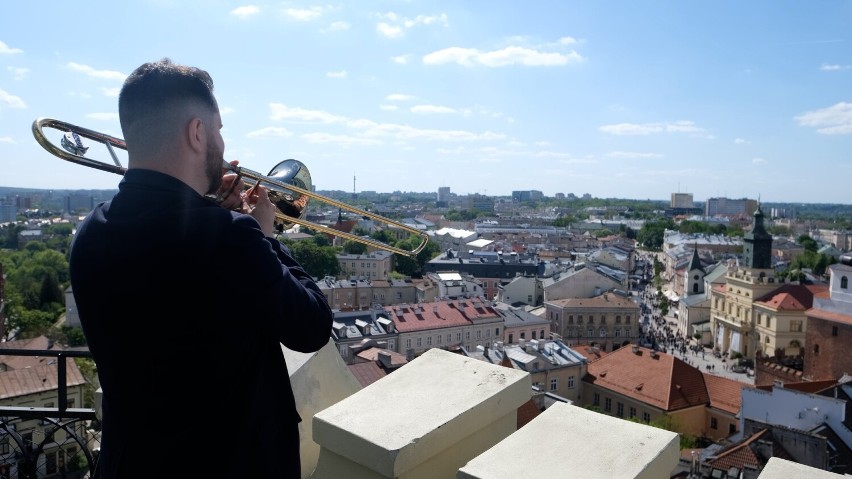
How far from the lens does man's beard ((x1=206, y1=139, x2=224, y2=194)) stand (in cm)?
178

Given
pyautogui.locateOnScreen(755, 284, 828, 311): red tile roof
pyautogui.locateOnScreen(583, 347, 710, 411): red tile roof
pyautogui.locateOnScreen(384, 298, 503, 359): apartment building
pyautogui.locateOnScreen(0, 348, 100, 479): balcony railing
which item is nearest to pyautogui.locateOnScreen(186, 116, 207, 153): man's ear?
pyautogui.locateOnScreen(0, 348, 100, 479): balcony railing

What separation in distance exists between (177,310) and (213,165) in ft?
1.48

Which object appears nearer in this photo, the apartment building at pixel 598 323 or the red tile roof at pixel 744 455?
the red tile roof at pixel 744 455

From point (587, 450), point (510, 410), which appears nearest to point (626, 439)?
point (587, 450)

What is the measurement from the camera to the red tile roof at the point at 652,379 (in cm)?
2547

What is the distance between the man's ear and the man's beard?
0.02 m

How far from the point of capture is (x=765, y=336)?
40.8 m

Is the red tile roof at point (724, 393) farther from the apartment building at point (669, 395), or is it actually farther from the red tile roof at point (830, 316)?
the red tile roof at point (830, 316)

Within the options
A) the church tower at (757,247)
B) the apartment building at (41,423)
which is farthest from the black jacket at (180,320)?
the church tower at (757,247)

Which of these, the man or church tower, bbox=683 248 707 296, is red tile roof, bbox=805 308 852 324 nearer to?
church tower, bbox=683 248 707 296

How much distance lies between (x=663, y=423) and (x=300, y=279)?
24.6 m

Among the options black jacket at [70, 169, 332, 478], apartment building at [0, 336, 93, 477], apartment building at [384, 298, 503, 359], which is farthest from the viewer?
apartment building at [384, 298, 503, 359]

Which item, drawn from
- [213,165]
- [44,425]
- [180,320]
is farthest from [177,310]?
[44,425]

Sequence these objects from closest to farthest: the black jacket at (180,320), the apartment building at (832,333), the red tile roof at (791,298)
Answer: the black jacket at (180,320), the apartment building at (832,333), the red tile roof at (791,298)
